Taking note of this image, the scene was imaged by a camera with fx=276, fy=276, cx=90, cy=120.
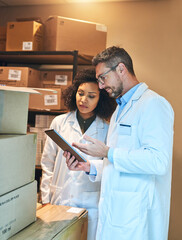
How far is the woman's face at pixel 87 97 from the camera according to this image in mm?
2087

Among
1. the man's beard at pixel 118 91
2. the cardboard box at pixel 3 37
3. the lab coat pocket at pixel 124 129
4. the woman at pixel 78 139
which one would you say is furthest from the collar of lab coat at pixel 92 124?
the cardboard box at pixel 3 37

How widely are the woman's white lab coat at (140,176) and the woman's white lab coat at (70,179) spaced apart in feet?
1.27

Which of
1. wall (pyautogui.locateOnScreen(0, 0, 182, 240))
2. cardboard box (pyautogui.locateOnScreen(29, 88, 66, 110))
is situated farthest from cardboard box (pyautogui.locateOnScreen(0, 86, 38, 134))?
wall (pyautogui.locateOnScreen(0, 0, 182, 240))

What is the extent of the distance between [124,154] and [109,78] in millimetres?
481

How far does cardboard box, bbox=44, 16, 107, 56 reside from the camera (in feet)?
8.52

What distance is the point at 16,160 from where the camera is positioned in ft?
3.64

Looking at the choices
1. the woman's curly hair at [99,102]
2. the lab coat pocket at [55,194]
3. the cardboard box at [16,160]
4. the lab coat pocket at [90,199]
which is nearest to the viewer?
the cardboard box at [16,160]

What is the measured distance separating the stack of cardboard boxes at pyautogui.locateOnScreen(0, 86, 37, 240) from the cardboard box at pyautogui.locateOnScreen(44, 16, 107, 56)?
1516 millimetres

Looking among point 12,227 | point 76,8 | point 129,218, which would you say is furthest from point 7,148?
point 76,8

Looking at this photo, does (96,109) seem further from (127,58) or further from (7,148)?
(7,148)

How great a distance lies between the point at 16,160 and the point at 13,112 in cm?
22

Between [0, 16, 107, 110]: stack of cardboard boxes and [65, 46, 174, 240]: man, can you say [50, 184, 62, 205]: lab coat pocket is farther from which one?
[0, 16, 107, 110]: stack of cardboard boxes

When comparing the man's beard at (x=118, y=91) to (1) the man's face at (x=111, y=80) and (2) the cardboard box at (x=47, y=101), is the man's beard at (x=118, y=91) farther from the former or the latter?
(2) the cardboard box at (x=47, y=101)

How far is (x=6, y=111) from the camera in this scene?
3.84 feet
